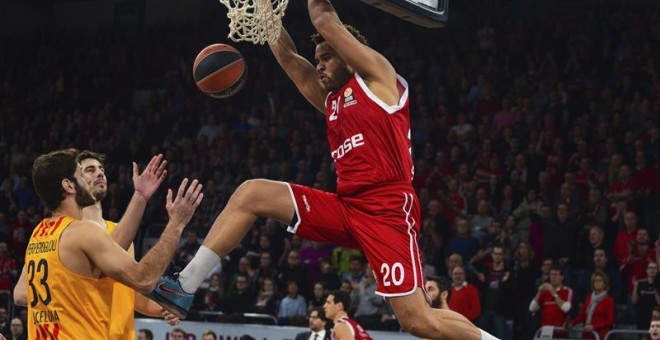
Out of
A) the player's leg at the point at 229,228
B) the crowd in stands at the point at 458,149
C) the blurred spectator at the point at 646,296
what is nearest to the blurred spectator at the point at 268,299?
the crowd in stands at the point at 458,149

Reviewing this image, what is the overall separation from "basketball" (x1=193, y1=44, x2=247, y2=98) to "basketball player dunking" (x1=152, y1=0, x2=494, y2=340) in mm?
668

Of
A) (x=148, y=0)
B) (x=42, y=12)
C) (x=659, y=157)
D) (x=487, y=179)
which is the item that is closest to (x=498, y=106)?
(x=487, y=179)

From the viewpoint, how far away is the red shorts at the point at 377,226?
588 centimetres

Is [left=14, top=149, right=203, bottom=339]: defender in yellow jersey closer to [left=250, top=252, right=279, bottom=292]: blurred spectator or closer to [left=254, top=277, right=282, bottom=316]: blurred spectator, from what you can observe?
[left=254, top=277, right=282, bottom=316]: blurred spectator

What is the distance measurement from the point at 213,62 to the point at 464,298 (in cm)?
570

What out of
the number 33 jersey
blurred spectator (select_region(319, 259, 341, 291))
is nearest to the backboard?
the number 33 jersey

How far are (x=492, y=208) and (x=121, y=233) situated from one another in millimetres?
8234

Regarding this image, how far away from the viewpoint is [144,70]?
22.2 m

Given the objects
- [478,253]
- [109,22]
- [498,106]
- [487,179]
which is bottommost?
[478,253]

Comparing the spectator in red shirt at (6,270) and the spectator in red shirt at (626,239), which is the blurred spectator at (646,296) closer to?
the spectator in red shirt at (626,239)

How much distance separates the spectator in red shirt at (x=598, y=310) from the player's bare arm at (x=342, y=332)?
2.69 meters

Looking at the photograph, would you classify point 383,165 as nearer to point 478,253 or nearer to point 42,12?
point 478,253

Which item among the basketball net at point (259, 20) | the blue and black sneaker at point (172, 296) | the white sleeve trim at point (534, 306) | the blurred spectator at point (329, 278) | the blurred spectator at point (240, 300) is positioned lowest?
the blurred spectator at point (240, 300)

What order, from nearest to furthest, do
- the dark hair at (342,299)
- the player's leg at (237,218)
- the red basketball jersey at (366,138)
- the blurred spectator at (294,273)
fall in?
1. the player's leg at (237,218)
2. the red basketball jersey at (366,138)
3. the dark hair at (342,299)
4. the blurred spectator at (294,273)
